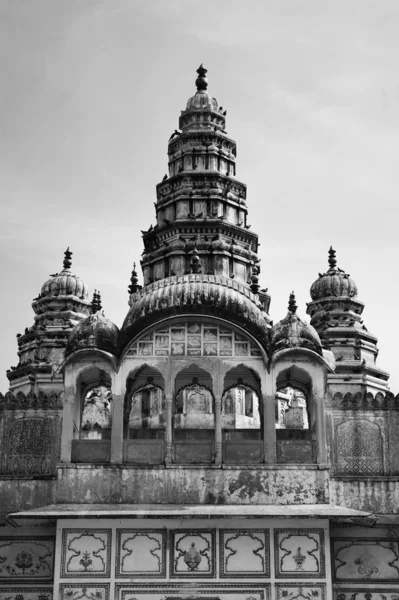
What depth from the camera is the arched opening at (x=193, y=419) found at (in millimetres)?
20094

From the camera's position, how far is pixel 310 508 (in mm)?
18984

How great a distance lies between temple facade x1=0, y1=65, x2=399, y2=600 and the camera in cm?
1880

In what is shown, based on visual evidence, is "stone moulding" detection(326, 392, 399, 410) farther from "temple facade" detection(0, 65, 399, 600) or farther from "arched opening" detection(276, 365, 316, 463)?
"arched opening" detection(276, 365, 316, 463)

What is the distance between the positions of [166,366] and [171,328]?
91 centimetres

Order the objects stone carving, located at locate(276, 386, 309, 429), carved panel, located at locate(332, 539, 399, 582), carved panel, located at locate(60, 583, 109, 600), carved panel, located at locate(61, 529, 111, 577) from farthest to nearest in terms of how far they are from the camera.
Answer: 1. stone carving, located at locate(276, 386, 309, 429)
2. carved panel, located at locate(332, 539, 399, 582)
3. carved panel, located at locate(61, 529, 111, 577)
4. carved panel, located at locate(60, 583, 109, 600)

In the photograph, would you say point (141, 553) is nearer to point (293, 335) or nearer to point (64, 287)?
point (293, 335)

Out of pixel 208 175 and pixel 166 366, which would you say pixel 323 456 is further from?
pixel 208 175

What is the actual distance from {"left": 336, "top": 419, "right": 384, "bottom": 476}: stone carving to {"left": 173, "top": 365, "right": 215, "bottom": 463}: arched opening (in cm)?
300

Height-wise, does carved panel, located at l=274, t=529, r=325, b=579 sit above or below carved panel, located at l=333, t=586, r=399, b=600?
above

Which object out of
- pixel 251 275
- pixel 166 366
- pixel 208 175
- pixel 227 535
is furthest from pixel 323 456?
pixel 208 175

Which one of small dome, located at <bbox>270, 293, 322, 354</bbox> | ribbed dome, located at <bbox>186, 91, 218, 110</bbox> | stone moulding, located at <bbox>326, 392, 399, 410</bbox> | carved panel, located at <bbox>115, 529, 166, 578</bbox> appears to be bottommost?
carved panel, located at <bbox>115, 529, 166, 578</bbox>

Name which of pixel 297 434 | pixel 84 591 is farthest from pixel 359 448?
pixel 84 591

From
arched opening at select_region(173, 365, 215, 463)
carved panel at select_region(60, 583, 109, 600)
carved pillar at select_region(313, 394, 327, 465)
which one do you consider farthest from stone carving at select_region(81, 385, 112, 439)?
carved pillar at select_region(313, 394, 327, 465)

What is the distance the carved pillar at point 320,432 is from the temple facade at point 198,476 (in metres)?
0.04
